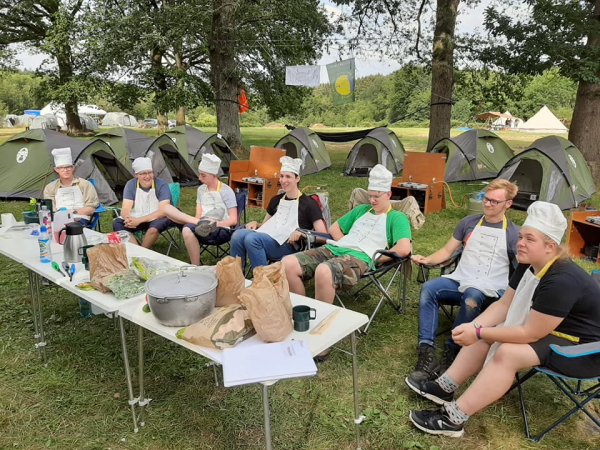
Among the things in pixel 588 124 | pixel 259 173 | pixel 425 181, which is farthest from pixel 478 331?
pixel 588 124

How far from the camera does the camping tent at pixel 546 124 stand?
34125 millimetres

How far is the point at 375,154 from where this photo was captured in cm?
1053

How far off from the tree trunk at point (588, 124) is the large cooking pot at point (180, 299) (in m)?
8.40

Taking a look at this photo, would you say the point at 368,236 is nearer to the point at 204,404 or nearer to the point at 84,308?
the point at 204,404

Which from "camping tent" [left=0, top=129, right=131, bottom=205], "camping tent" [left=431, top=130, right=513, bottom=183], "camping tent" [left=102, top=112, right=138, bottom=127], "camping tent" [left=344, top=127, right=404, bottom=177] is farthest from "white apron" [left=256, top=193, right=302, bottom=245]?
"camping tent" [left=102, top=112, right=138, bottom=127]

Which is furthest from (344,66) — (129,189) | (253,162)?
(129,189)

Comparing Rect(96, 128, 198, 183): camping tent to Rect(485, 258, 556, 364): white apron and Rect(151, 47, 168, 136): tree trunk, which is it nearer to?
Rect(151, 47, 168, 136): tree trunk

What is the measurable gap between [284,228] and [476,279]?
1.46 m

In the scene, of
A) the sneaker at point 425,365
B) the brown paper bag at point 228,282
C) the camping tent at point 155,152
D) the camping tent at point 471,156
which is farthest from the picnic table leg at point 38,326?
the camping tent at point 471,156

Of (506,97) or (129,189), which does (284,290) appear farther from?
(506,97)

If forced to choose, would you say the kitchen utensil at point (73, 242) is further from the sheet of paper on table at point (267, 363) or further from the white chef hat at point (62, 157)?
the white chef hat at point (62, 157)

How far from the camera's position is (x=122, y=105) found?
552 inches

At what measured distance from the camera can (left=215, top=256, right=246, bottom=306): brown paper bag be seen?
1874 mm

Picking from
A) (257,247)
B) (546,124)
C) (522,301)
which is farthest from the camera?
(546,124)
